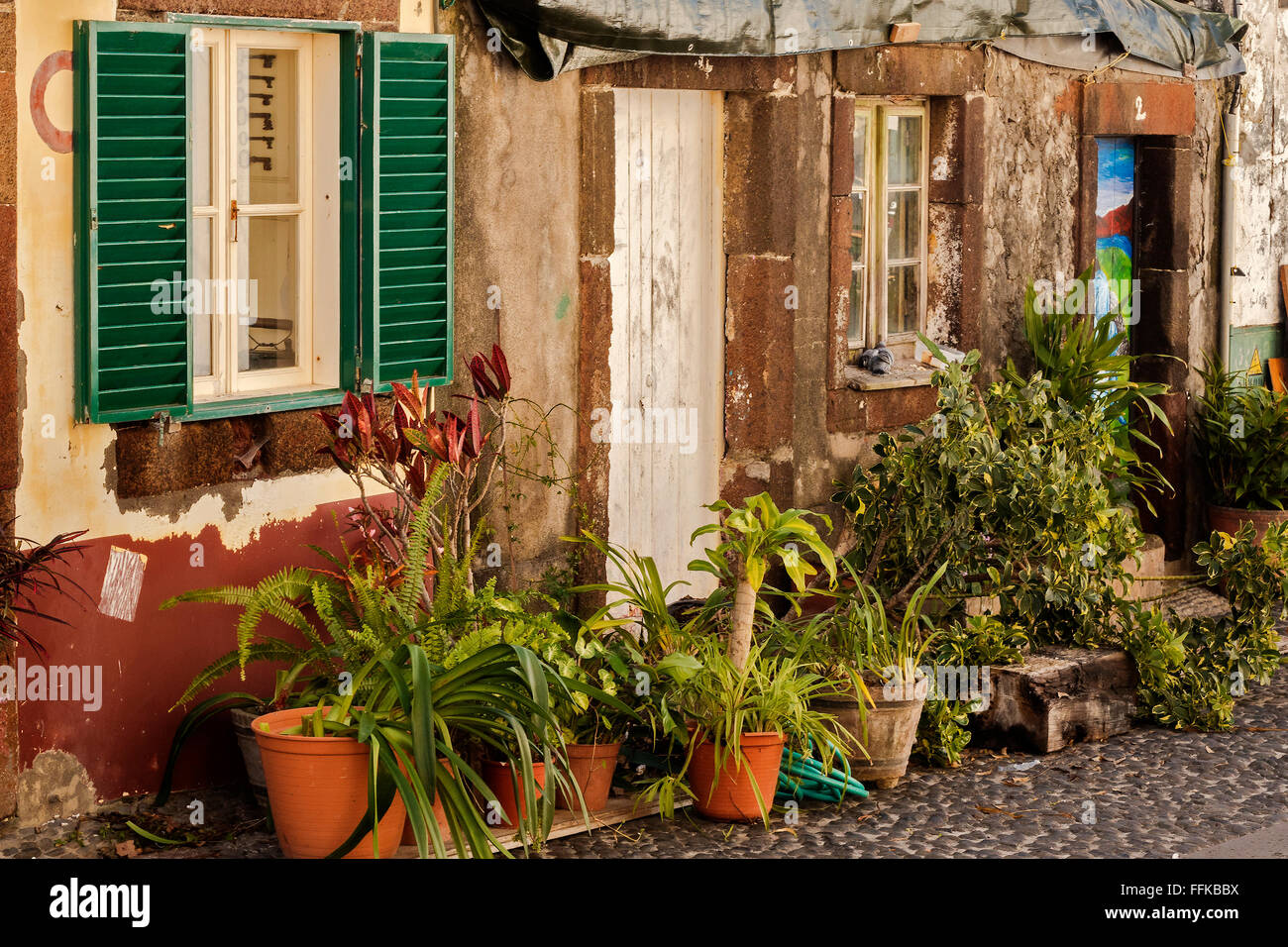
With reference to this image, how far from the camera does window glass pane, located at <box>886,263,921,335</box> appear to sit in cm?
927

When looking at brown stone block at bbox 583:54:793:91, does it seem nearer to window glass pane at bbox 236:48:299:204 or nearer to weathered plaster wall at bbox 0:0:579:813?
weathered plaster wall at bbox 0:0:579:813

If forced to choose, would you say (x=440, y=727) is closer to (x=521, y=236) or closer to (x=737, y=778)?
(x=737, y=778)

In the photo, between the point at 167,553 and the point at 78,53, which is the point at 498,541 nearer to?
the point at 167,553

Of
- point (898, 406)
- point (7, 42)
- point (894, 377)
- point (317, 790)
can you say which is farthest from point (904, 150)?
point (317, 790)

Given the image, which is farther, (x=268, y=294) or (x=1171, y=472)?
(x=1171, y=472)

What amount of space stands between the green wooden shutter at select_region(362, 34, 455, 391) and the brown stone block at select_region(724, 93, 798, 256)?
1826 mm

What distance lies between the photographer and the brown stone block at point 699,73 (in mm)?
7492

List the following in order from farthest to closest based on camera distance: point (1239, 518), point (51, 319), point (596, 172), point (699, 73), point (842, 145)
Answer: point (1239, 518) < point (842, 145) < point (699, 73) < point (596, 172) < point (51, 319)

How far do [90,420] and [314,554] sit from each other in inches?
42.1

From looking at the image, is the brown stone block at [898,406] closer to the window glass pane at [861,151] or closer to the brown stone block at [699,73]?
the window glass pane at [861,151]

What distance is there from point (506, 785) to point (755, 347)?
115 inches

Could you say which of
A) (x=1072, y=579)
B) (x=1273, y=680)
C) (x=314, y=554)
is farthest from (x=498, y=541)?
(x=1273, y=680)

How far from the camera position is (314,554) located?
6492 millimetres

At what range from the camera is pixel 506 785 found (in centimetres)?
595
